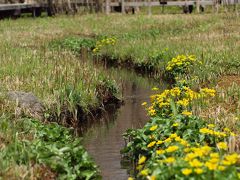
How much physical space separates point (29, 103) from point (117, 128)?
1880 millimetres

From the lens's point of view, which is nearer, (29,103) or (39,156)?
(39,156)

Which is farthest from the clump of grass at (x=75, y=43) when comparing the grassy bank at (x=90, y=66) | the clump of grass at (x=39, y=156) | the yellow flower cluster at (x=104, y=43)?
the clump of grass at (x=39, y=156)

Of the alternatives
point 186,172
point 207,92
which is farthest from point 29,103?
point 186,172

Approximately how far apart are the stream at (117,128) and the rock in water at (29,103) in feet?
3.21

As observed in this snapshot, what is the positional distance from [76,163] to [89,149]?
2.18 m

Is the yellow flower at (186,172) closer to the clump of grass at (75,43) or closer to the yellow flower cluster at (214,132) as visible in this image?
the yellow flower cluster at (214,132)

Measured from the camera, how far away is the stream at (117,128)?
27.8ft

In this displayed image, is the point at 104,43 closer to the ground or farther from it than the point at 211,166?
closer to the ground

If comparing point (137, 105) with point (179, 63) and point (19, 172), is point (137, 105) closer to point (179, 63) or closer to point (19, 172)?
point (179, 63)

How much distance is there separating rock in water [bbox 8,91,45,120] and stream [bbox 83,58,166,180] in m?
0.98

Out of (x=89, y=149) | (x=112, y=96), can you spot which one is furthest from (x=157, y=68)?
(x=89, y=149)

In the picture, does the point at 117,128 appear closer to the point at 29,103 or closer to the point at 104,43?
the point at 29,103

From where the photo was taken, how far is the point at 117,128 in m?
11.1

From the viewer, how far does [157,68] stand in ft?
53.3
